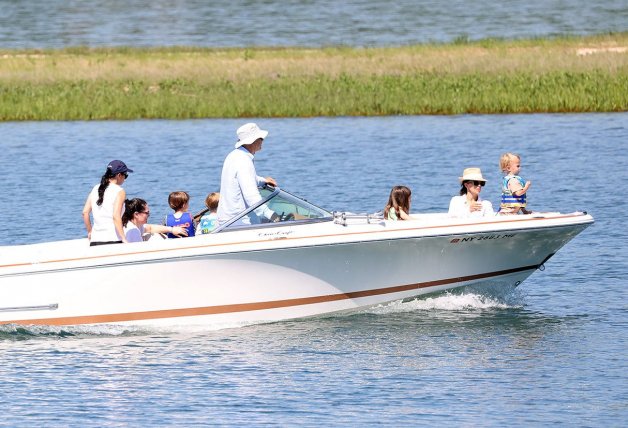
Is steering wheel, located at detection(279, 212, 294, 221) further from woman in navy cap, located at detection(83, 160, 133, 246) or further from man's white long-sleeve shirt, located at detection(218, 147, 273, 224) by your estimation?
woman in navy cap, located at detection(83, 160, 133, 246)

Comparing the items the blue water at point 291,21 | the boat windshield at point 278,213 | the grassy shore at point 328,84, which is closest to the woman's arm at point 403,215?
the boat windshield at point 278,213

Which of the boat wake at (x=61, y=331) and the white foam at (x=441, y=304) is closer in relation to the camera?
the boat wake at (x=61, y=331)

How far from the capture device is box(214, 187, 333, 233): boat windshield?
42.1 ft

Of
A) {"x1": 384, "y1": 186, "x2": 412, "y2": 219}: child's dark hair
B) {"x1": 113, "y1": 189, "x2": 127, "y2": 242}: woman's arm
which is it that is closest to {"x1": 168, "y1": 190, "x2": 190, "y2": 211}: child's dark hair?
{"x1": 113, "y1": 189, "x2": 127, "y2": 242}: woman's arm

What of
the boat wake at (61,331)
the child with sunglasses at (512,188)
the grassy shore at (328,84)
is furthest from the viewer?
the grassy shore at (328,84)

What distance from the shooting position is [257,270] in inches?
507

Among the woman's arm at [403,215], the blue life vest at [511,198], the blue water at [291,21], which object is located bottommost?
the woman's arm at [403,215]

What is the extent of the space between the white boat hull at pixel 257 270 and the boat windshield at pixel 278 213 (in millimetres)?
105

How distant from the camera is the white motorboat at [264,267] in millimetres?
12641

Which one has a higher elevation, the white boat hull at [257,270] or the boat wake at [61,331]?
the white boat hull at [257,270]

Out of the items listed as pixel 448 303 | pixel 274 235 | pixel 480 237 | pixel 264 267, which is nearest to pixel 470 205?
pixel 480 237

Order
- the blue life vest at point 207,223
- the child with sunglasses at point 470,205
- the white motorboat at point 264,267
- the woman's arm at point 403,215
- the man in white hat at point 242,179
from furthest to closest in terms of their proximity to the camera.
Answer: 1. the child with sunglasses at point 470,205
2. the woman's arm at point 403,215
3. the blue life vest at point 207,223
4. the man in white hat at point 242,179
5. the white motorboat at point 264,267

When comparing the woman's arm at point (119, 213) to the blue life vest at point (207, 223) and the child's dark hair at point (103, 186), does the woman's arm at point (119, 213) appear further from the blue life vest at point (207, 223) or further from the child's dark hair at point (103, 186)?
the blue life vest at point (207, 223)

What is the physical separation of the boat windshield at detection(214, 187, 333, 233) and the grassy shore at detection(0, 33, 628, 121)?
21615 millimetres
